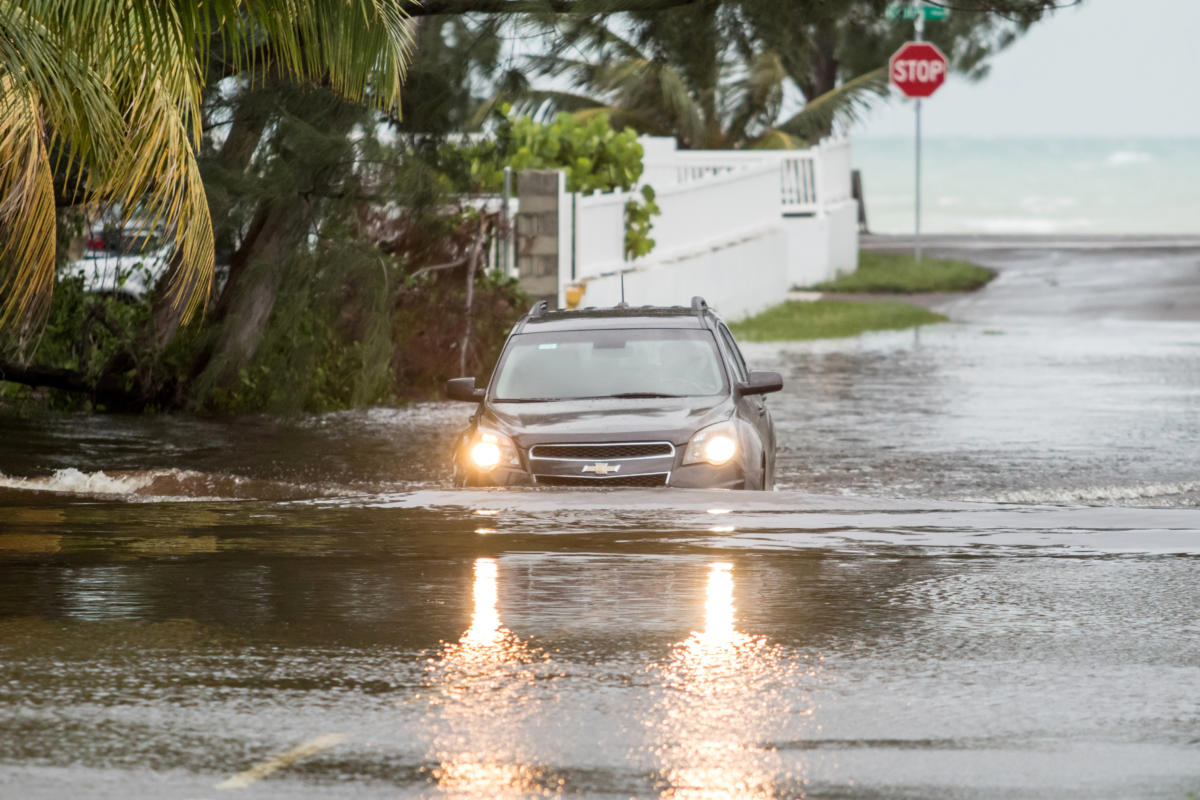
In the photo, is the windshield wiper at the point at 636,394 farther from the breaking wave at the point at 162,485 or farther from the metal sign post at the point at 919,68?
the metal sign post at the point at 919,68

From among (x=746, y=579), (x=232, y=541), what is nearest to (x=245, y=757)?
(x=746, y=579)

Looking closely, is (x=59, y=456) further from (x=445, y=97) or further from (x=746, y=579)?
(x=746, y=579)

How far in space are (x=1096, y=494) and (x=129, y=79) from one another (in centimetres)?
685

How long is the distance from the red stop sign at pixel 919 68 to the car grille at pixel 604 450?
26.6 metres

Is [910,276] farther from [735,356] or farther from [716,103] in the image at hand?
[735,356]

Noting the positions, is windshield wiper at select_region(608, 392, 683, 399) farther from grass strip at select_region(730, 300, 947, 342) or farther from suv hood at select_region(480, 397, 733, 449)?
grass strip at select_region(730, 300, 947, 342)

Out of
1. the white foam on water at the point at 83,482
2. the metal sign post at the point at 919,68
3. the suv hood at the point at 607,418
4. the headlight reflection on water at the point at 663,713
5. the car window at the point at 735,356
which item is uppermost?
the metal sign post at the point at 919,68

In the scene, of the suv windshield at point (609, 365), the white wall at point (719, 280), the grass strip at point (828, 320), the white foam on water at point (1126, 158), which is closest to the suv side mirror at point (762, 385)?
the suv windshield at point (609, 365)

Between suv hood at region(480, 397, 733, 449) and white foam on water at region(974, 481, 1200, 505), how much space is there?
2510 millimetres

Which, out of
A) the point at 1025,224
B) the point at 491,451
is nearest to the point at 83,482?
the point at 491,451

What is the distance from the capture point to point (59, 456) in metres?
15.4

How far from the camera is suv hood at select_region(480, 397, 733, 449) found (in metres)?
11.8

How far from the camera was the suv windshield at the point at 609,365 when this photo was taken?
12664 millimetres

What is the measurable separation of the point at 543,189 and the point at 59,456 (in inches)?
297
